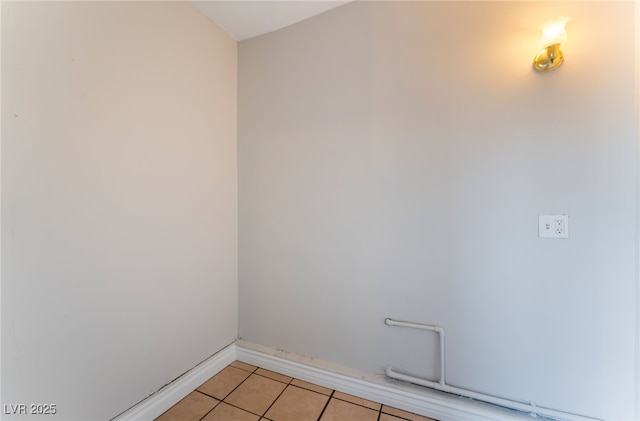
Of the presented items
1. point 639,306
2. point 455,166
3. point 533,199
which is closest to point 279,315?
point 455,166

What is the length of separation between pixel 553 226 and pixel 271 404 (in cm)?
174

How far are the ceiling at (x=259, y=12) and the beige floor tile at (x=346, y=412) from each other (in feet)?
7.95

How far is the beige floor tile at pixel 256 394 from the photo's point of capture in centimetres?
137

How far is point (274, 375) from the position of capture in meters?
1.65

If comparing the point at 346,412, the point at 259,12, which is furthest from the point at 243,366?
the point at 259,12

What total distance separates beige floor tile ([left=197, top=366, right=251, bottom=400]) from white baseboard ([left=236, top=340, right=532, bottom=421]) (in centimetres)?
11

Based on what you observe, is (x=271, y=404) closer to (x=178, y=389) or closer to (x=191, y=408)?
(x=191, y=408)

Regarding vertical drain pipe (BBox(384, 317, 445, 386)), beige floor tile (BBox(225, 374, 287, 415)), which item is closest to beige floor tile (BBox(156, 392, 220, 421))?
beige floor tile (BBox(225, 374, 287, 415))

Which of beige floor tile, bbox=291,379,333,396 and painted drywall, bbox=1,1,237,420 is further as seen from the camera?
beige floor tile, bbox=291,379,333,396

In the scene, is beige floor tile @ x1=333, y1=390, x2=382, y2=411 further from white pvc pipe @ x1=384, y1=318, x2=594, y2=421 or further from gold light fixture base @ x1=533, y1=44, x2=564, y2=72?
gold light fixture base @ x1=533, y1=44, x2=564, y2=72

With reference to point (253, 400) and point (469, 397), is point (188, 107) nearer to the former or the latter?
point (253, 400)

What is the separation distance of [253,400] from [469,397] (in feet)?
3.91

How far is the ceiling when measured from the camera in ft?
4.98

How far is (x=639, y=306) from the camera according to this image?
1.02 meters
